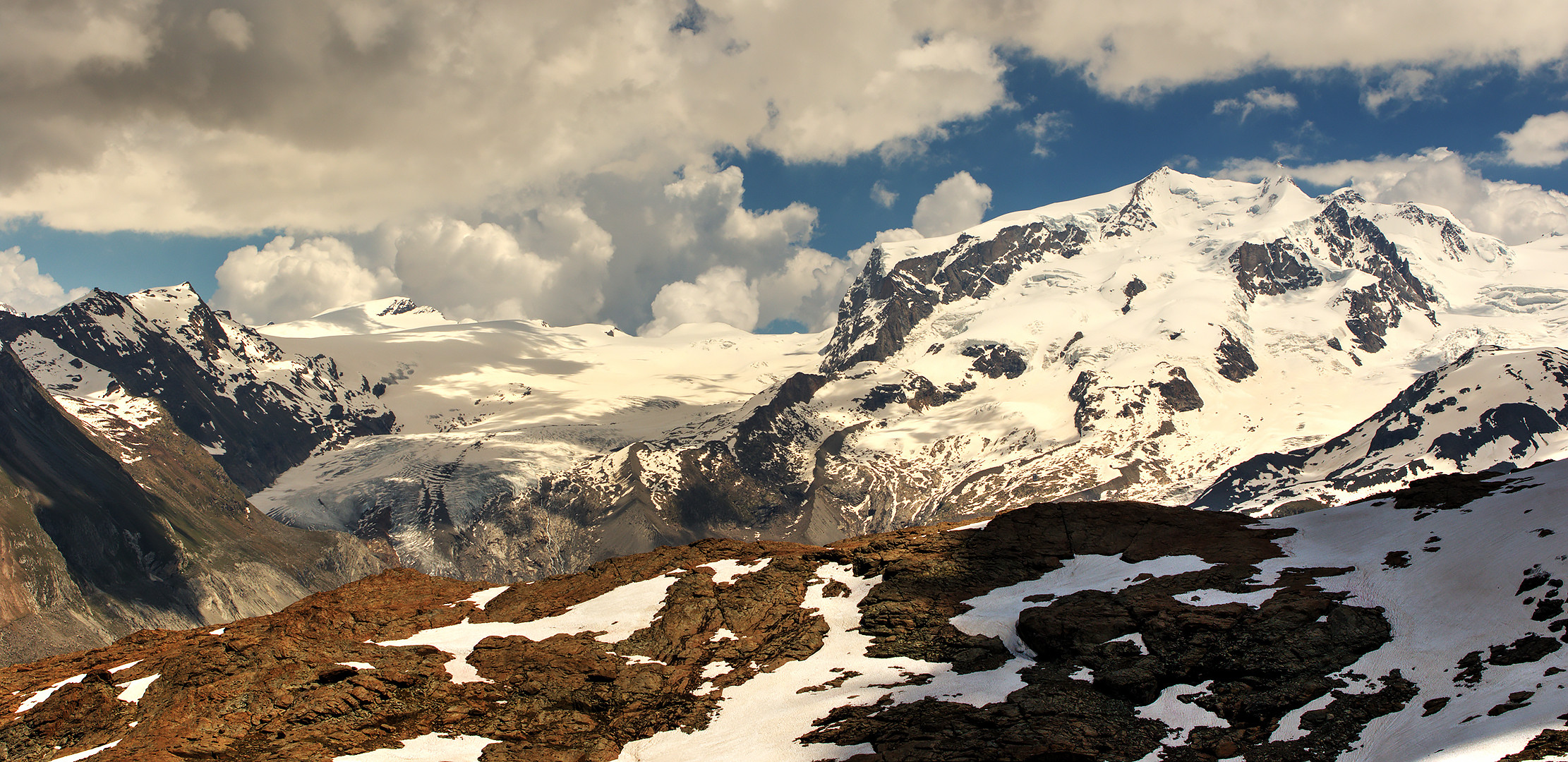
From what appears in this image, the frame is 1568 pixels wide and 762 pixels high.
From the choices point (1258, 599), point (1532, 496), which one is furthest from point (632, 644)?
point (1532, 496)

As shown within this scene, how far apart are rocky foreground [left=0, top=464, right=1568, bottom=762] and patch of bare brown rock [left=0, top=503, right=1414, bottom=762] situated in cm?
22

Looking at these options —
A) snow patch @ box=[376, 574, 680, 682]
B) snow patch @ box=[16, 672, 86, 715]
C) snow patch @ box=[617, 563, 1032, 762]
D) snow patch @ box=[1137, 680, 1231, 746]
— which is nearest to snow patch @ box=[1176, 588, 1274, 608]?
snow patch @ box=[1137, 680, 1231, 746]

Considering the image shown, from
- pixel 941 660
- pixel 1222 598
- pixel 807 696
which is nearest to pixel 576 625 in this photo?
pixel 807 696

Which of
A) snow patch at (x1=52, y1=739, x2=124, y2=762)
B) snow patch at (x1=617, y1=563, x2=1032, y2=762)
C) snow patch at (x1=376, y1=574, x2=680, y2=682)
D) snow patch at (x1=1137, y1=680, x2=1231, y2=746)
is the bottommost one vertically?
snow patch at (x1=1137, y1=680, x2=1231, y2=746)

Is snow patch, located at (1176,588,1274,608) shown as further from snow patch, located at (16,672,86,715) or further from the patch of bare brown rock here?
snow patch, located at (16,672,86,715)

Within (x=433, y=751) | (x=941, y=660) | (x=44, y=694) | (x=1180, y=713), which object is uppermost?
(x=44, y=694)

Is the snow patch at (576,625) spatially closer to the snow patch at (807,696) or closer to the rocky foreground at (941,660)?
the rocky foreground at (941,660)

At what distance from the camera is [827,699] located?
64.9 m

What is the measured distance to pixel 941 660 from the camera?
70.5m

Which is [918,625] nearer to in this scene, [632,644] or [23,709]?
[632,644]

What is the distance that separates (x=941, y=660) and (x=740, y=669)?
14617mm

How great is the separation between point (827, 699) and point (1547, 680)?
39084 mm

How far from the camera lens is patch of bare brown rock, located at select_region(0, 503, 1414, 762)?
5641 cm

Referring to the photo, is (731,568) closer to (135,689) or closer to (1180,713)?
(1180,713)
